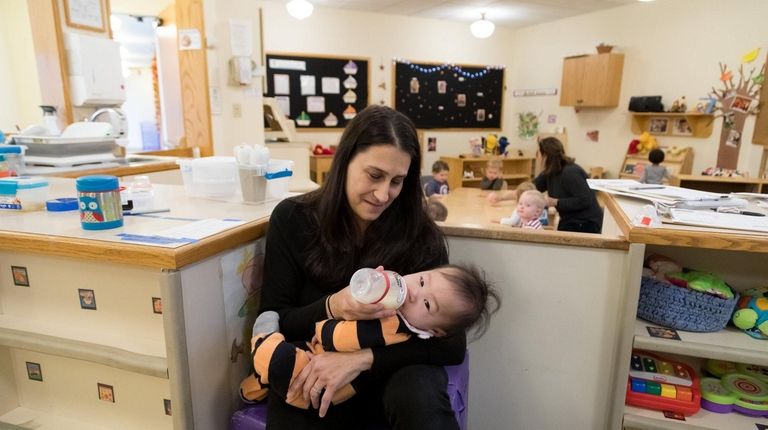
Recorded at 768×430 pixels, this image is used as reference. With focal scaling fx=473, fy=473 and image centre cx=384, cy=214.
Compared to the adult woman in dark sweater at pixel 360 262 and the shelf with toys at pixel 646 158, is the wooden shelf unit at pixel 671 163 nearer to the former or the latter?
the shelf with toys at pixel 646 158

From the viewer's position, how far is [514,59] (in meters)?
7.38

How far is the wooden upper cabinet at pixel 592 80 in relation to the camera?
5770 millimetres

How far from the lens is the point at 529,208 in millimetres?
2893

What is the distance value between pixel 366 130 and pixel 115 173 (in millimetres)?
1826

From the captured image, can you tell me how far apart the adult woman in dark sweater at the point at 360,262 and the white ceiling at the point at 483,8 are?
487 cm

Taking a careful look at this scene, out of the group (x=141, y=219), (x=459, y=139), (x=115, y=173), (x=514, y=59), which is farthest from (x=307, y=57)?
(x=141, y=219)

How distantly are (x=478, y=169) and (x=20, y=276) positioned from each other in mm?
6133

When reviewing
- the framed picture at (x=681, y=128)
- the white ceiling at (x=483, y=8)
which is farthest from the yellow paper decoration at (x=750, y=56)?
the white ceiling at (x=483, y=8)

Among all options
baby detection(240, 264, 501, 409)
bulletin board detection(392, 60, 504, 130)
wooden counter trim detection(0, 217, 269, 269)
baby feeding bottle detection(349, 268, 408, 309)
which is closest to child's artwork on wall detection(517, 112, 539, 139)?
bulletin board detection(392, 60, 504, 130)

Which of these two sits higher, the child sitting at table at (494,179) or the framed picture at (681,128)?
the framed picture at (681,128)

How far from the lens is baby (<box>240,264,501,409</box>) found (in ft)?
3.67

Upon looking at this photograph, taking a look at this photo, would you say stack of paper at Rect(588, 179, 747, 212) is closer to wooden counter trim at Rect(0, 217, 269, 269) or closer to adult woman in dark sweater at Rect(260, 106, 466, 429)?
adult woman in dark sweater at Rect(260, 106, 466, 429)

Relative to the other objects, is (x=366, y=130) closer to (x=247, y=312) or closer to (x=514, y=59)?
(x=247, y=312)

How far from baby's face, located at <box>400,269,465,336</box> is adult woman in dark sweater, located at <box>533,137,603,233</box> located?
2402 mm
